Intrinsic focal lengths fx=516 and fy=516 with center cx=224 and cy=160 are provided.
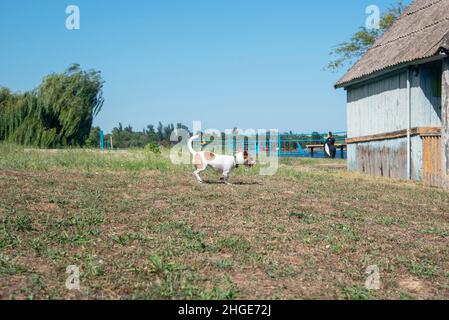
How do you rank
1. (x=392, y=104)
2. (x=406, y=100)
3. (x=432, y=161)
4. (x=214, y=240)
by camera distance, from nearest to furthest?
(x=214, y=240), (x=432, y=161), (x=406, y=100), (x=392, y=104)

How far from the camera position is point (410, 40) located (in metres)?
17.5

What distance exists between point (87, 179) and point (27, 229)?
19.8ft

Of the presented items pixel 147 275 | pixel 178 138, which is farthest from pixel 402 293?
pixel 178 138

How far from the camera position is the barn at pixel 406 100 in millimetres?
15273

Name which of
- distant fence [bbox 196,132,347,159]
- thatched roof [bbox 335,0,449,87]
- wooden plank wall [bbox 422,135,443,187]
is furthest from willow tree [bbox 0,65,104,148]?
wooden plank wall [bbox 422,135,443,187]

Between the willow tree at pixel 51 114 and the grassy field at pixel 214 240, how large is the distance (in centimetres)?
2103

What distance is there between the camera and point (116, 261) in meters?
5.68

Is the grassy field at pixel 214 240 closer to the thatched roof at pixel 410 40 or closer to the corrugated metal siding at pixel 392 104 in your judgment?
the corrugated metal siding at pixel 392 104

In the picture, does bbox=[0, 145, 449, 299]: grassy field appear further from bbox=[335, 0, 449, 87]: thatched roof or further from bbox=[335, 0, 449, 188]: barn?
bbox=[335, 0, 449, 87]: thatched roof

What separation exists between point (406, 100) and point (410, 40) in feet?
7.49

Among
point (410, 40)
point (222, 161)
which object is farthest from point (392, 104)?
point (222, 161)

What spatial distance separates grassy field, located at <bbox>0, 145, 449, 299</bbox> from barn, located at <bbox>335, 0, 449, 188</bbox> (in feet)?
11.8

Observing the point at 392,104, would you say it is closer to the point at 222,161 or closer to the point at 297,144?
the point at 222,161

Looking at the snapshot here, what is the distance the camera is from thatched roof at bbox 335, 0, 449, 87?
15.5 metres
